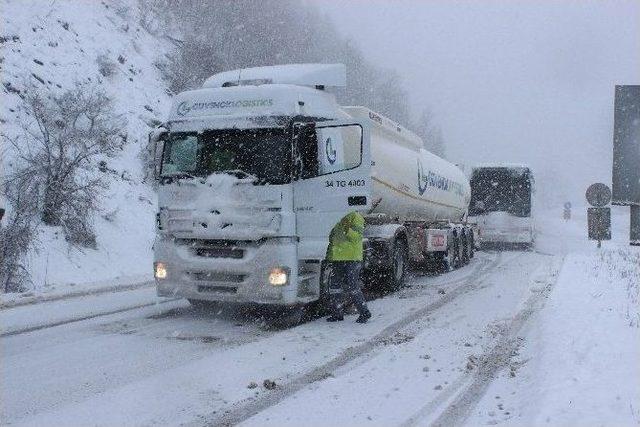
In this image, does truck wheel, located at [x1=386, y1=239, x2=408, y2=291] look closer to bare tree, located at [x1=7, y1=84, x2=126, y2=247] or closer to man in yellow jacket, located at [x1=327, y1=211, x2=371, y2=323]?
man in yellow jacket, located at [x1=327, y1=211, x2=371, y2=323]

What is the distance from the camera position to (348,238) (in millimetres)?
8492

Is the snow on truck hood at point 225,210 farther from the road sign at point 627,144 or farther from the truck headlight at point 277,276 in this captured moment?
the road sign at point 627,144

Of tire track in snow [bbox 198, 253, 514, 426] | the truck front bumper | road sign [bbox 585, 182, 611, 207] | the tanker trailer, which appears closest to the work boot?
tire track in snow [bbox 198, 253, 514, 426]

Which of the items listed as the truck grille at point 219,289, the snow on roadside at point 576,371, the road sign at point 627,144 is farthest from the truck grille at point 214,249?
the road sign at point 627,144

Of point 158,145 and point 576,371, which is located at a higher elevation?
point 158,145

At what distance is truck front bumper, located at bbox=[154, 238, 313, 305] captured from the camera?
7.93 metres

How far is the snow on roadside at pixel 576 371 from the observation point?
4.31 metres

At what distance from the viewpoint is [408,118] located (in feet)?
231

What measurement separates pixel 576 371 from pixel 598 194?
475 inches

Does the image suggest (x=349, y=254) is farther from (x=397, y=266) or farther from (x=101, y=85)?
(x=101, y=85)

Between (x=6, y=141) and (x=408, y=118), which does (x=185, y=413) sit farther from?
(x=408, y=118)

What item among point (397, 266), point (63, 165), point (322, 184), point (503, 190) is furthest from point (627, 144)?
point (503, 190)

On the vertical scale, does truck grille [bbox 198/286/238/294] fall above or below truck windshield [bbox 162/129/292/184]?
below

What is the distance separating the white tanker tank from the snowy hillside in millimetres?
5776
